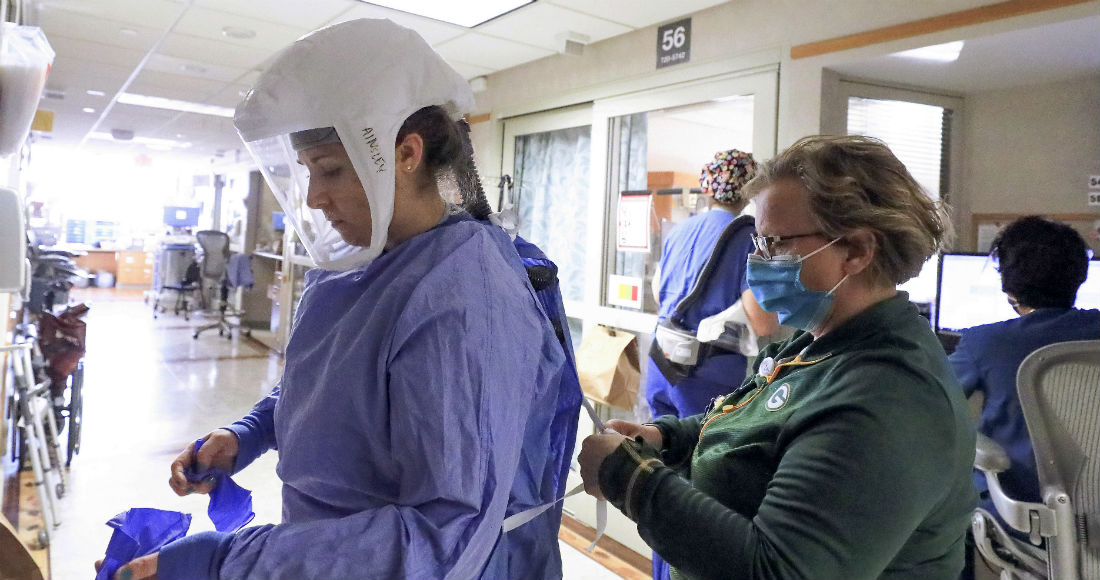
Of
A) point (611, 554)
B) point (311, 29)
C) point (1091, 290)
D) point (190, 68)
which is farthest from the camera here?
point (190, 68)

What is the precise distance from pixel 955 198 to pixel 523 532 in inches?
102

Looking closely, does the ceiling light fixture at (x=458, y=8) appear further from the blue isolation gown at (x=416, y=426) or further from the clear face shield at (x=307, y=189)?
the blue isolation gown at (x=416, y=426)

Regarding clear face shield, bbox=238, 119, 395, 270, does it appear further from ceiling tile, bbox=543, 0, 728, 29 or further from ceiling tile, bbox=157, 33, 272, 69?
ceiling tile, bbox=157, 33, 272, 69

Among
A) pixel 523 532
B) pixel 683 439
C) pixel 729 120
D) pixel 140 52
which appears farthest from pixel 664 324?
pixel 140 52

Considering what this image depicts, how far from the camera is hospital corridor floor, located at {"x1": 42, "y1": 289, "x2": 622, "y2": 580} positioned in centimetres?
311

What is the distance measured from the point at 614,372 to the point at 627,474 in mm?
2114

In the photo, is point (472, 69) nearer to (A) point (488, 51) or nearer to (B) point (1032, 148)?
(A) point (488, 51)

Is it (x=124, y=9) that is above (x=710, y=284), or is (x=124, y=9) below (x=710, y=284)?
above

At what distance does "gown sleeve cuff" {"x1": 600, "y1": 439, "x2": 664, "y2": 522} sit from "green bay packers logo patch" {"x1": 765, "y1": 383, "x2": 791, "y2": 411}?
188mm

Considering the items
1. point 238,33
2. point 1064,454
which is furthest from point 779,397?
point 238,33

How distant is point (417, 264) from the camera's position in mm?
962

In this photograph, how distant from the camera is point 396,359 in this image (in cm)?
87

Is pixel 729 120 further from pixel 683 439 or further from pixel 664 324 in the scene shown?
pixel 683 439

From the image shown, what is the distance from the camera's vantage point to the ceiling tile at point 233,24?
3.69m
